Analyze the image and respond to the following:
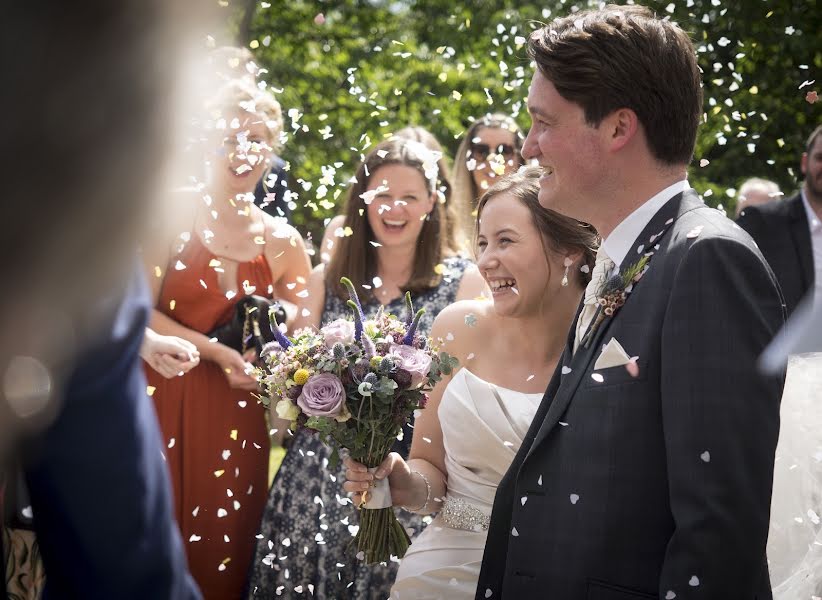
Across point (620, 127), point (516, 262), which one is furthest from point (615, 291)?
point (516, 262)

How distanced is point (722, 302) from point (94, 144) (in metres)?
1.51

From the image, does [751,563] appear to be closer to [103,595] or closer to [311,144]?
[103,595]

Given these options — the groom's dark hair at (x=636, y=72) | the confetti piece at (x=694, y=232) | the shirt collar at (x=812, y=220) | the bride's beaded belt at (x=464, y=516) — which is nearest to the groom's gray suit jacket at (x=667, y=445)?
the confetti piece at (x=694, y=232)

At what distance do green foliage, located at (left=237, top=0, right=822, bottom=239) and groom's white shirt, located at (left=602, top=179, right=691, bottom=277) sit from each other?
10.1 feet

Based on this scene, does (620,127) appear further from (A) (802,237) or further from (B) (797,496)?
(A) (802,237)

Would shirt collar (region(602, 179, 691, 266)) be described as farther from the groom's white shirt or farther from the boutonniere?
the boutonniere

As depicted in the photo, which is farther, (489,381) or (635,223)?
(489,381)

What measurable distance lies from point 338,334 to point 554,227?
101cm

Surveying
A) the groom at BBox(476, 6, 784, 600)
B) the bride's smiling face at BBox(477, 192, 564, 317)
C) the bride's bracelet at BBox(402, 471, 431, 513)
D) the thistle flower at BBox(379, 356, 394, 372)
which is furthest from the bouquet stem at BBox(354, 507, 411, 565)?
the bride's smiling face at BBox(477, 192, 564, 317)

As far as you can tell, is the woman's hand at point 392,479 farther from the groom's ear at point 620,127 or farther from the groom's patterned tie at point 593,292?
the groom's ear at point 620,127

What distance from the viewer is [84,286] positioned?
0.94m

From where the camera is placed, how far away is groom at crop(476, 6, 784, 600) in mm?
2000

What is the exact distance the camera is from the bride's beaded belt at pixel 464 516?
3617 millimetres

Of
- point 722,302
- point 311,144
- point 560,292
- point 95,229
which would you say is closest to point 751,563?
point 722,302
